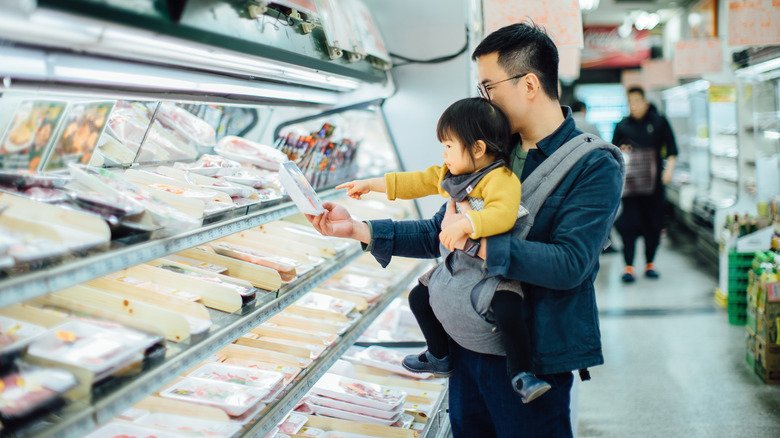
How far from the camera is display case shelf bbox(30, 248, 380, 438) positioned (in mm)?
1460

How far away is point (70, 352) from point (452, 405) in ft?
4.18

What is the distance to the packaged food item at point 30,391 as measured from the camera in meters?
1.41

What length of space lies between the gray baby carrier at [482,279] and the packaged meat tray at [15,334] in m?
1.13

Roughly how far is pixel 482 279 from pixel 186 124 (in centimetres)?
170

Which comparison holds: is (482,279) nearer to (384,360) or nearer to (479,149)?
(479,149)

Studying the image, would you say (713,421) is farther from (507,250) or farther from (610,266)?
(610,266)

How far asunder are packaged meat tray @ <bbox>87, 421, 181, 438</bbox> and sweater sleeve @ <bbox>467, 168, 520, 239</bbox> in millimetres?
1058

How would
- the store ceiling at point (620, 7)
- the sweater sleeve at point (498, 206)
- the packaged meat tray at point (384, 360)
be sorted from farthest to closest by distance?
1. the store ceiling at point (620, 7)
2. the packaged meat tray at point (384, 360)
3. the sweater sleeve at point (498, 206)

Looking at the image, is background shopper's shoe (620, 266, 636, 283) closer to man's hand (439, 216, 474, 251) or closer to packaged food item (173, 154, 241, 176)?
packaged food item (173, 154, 241, 176)

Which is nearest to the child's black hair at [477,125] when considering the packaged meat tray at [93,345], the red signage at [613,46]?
the packaged meat tray at [93,345]

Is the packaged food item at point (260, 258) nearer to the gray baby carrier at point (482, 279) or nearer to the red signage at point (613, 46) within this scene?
the gray baby carrier at point (482, 279)

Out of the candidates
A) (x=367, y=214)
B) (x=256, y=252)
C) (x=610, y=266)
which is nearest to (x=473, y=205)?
(x=256, y=252)

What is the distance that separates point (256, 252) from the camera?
116 inches

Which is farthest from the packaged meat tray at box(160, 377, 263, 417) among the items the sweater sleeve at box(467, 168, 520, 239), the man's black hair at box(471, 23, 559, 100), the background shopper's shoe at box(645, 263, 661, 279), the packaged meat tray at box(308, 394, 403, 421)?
the background shopper's shoe at box(645, 263, 661, 279)
